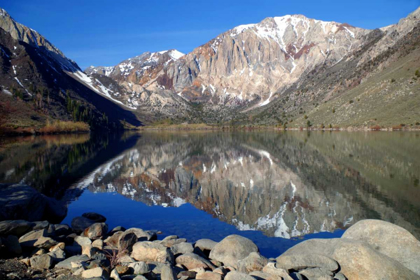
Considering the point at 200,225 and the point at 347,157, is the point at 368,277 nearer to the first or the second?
the point at 200,225

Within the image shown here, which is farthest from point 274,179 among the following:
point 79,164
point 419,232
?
point 79,164

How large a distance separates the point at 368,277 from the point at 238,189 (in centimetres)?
2080

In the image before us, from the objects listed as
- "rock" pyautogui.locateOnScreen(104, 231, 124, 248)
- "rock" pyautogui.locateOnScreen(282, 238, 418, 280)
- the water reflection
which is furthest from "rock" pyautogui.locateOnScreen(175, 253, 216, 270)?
the water reflection

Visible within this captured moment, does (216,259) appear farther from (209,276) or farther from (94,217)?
(94,217)

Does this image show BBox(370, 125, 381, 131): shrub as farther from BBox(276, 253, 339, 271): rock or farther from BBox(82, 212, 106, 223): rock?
BBox(276, 253, 339, 271): rock

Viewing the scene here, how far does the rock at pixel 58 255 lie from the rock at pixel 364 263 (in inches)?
410

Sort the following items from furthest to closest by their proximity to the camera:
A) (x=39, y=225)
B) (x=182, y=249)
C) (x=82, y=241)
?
(x=39, y=225), (x=82, y=241), (x=182, y=249)

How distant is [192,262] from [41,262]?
5.69 meters

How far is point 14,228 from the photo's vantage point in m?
14.6

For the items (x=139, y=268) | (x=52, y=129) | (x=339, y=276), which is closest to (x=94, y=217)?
(x=139, y=268)

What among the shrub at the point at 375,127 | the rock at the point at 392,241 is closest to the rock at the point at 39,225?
the rock at the point at 392,241

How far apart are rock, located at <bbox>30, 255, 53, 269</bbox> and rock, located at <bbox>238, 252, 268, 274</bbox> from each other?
7.25 metres

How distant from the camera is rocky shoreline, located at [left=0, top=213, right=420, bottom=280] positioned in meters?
10.4

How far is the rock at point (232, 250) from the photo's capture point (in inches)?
520
